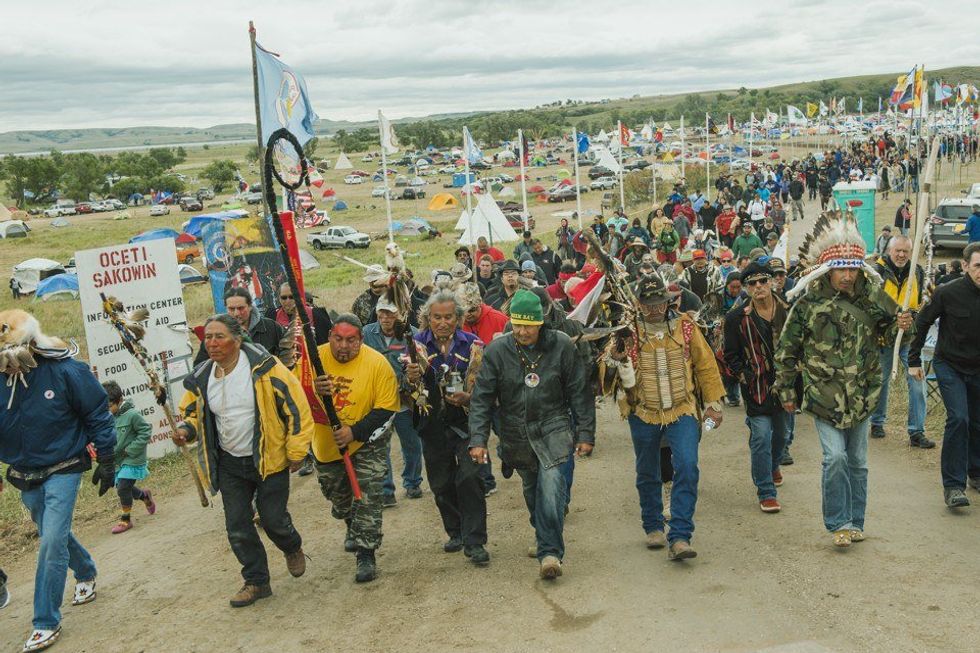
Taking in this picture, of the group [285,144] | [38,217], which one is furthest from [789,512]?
[38,217]

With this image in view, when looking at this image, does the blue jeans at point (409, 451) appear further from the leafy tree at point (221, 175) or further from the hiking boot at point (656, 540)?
the leafy tree at point (221, 175)

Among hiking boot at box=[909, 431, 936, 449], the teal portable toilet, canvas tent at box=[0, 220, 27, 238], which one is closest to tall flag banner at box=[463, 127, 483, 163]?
the teal portable toilet

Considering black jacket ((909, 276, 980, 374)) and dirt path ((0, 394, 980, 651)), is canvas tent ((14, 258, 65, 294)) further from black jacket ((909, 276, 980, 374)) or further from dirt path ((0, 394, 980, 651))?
black jacket ((909, 276, 980, 374))

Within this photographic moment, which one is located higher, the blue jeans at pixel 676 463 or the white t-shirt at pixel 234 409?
the white t-shirt at pixel 234 409

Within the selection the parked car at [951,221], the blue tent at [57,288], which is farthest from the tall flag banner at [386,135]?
the blue tent at [57,288]

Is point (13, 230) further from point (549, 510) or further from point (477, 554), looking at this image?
point (549, 510)

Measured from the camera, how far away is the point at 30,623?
6129mm

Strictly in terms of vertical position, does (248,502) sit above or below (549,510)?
above

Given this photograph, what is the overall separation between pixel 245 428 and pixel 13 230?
64187 millimetres

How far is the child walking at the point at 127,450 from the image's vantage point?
8.26 m

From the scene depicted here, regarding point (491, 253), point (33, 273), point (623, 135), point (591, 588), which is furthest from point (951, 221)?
point (33, 273)

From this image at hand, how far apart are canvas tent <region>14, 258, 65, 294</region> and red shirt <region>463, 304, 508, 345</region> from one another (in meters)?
33.5

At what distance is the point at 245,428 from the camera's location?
19.2 feet

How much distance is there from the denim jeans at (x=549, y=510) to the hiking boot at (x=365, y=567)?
121cm
